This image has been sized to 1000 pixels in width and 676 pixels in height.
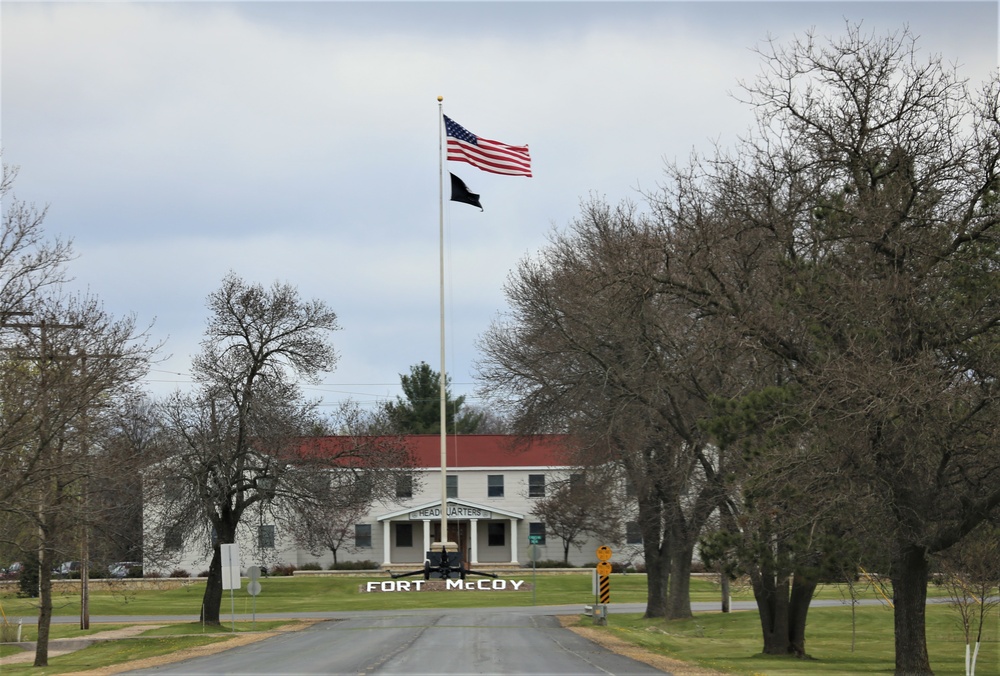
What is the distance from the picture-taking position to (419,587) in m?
59.6

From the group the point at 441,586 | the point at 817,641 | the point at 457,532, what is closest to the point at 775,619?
the point at 817,641

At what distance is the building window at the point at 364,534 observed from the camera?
72375 millimetres

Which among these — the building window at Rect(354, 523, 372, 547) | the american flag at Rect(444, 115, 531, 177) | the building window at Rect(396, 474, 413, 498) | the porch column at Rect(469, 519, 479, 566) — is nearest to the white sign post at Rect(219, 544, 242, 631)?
the building window at Rect(396, 474, 413, 498)

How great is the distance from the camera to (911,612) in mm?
19719

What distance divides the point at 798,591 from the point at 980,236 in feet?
40.6

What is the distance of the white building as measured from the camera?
70.9 metres

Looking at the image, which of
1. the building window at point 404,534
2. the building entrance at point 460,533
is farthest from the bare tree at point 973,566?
the building window at point 404,534

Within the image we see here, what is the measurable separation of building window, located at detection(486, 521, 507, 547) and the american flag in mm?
43236

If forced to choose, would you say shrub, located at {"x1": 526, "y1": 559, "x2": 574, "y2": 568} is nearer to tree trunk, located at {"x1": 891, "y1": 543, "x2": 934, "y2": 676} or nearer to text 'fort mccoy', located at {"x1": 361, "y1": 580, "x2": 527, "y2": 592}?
text 'fort mccoy', located at {"x1": 361, "y1": 580, "x2": 527, "y2": 592}

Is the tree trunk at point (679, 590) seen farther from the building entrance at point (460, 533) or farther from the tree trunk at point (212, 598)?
the building entrance at point (460, 533)

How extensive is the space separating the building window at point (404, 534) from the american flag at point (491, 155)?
4350 centimetres

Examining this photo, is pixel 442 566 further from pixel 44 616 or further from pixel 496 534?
pixel 496 534

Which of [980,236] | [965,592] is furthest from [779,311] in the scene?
[965,592]

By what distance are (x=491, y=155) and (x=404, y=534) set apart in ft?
144
